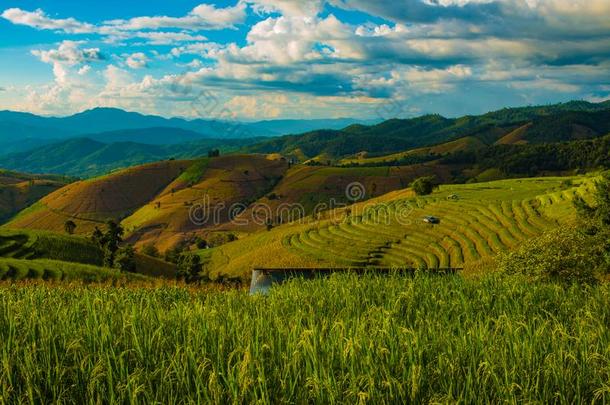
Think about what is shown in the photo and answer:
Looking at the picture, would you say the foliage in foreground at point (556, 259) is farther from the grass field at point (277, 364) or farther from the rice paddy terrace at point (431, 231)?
the rice paddy terrace at point (431, 231)

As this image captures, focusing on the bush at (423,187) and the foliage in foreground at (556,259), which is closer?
the foliage in foreground at (556,259)

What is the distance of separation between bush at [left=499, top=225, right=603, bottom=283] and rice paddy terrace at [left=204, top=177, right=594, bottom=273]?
4928 cm

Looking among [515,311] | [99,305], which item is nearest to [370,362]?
[515,311]

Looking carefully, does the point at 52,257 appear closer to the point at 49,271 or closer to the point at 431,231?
the point at 49,271

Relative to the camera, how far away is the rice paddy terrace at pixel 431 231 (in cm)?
10150

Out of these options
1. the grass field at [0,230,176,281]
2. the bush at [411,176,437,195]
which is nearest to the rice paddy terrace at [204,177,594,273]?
the bush at [411,176,437,195]

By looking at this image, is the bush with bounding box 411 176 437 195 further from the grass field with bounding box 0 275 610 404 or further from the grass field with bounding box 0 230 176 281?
the grass field with bounding box 0 275 610 404

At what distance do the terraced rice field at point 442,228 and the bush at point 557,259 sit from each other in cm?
5502

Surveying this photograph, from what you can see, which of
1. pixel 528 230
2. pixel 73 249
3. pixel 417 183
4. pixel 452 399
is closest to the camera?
pixel 452 399

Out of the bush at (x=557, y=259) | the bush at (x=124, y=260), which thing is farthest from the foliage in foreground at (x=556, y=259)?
the bush at (x=124, y=260)

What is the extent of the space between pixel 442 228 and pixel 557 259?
299 ft

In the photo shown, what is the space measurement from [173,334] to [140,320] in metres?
0.97

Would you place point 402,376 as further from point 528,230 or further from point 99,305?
point 528,230

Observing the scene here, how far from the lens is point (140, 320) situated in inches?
405
